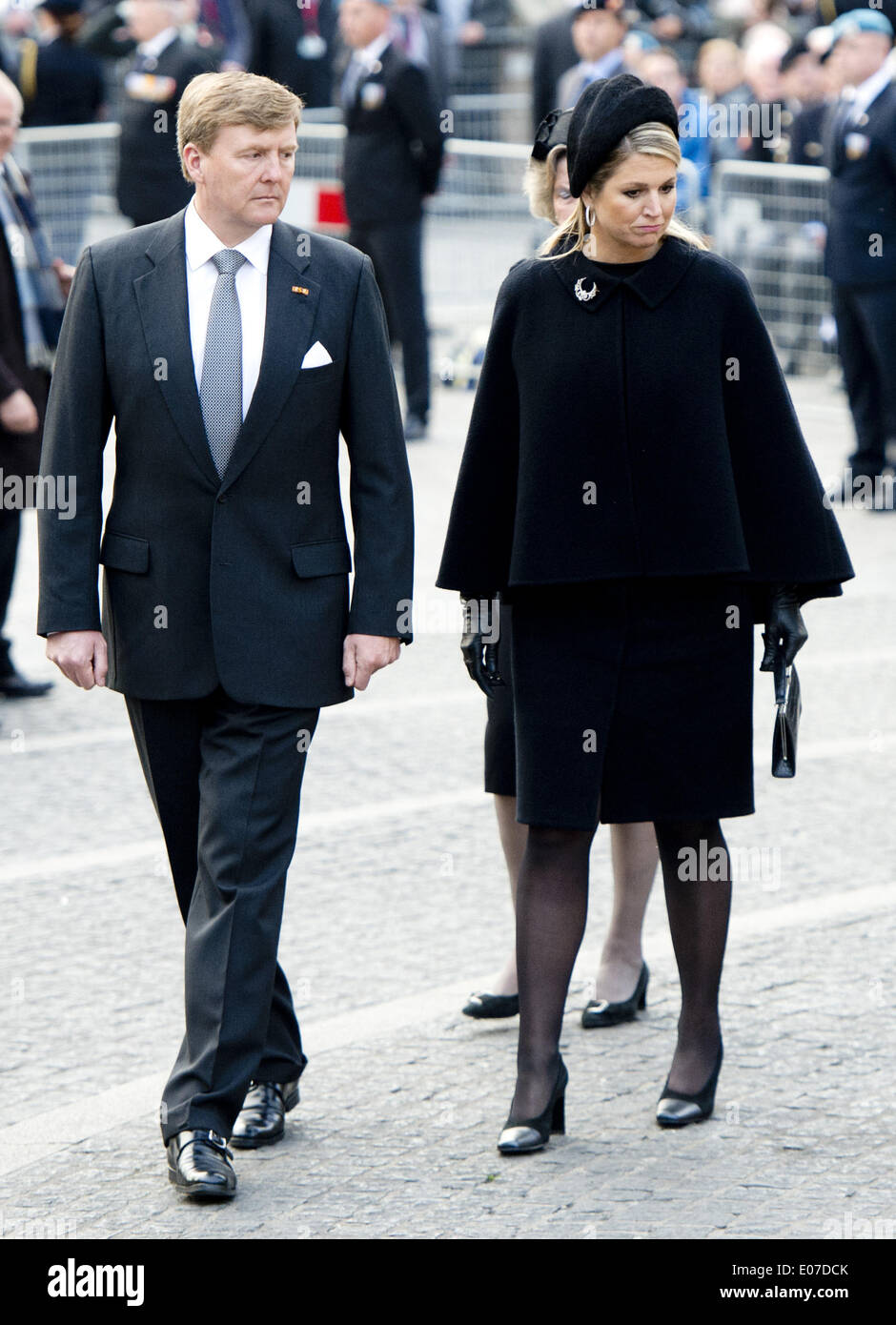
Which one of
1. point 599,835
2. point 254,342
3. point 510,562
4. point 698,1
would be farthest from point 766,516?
point 698,1

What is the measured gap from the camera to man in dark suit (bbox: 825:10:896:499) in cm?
1141

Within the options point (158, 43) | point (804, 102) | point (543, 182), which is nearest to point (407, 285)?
point (158, 43)

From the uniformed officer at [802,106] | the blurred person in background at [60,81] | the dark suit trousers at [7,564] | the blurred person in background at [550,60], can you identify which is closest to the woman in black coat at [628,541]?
the dark suit trousers at [7,564]

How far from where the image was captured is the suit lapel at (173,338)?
4.20 meters

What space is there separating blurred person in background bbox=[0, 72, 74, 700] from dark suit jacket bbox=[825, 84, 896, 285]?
490cm

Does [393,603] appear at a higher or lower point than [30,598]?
higher

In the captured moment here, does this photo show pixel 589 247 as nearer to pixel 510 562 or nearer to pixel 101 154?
pixel 510 562

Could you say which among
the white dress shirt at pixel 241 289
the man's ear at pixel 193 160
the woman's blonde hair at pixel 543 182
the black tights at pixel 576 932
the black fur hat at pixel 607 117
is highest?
the black fur hat at pixel 607 117

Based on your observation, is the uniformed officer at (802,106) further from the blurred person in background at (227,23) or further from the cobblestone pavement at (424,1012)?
the cobblestone pavement at (424,1012)

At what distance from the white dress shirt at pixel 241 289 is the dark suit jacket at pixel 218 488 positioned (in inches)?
1.0

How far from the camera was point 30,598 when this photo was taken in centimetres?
973

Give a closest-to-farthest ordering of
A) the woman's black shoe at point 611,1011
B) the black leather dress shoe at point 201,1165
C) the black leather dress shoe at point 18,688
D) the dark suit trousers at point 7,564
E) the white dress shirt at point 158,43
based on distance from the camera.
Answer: the black leather dress shoe at point 201,1165
the woman's black shoe at point 611,1011
the dark suit trousers at point 7,564
the black leather dress shoe at point 18,688
the white dress shirt at point 158,43
